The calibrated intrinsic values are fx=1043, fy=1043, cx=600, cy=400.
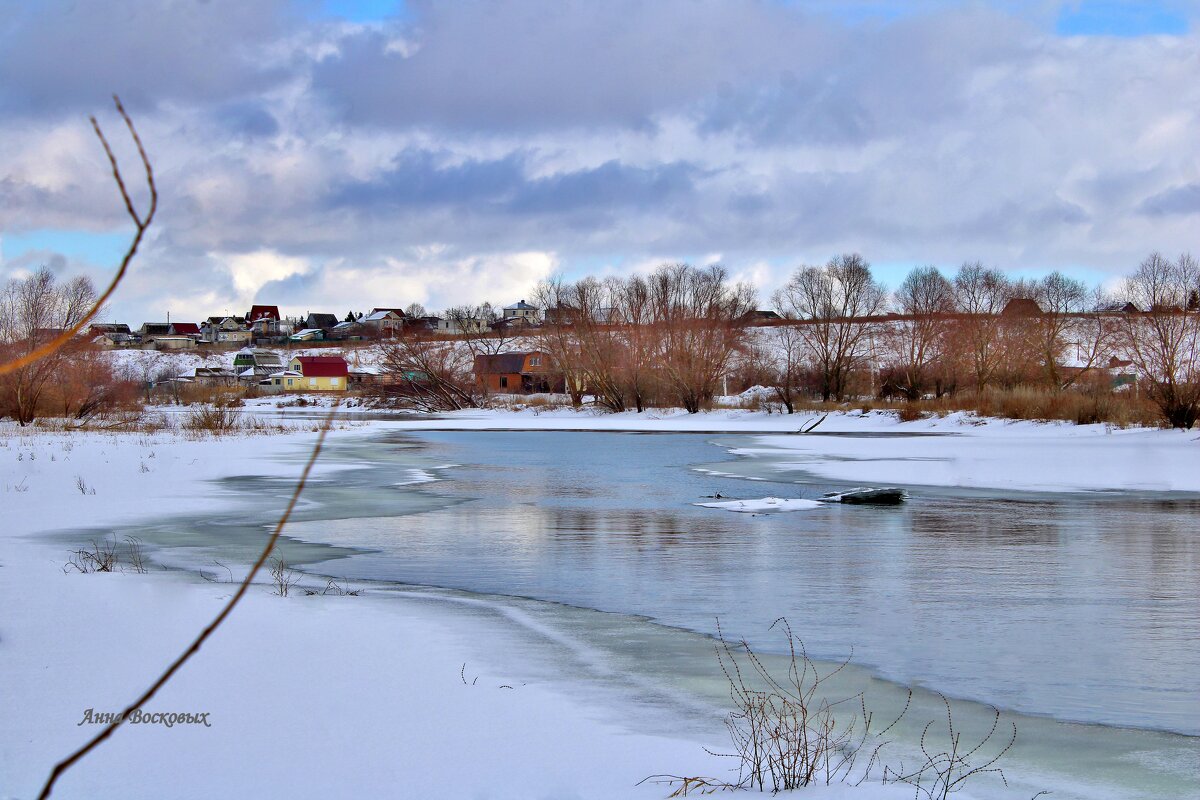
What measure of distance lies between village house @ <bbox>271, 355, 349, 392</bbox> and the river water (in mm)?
86644

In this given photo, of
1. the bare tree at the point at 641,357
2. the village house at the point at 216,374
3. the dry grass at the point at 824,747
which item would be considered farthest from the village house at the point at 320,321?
the dry grass at the point at 824,747

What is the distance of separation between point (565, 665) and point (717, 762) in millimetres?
2228

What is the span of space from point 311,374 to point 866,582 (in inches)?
3922

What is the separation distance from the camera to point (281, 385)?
353 feet

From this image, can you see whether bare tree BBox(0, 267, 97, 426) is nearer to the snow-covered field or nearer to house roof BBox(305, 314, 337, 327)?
the snow-covered field

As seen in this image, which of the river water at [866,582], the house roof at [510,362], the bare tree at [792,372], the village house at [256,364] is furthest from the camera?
the village house at [256,364]

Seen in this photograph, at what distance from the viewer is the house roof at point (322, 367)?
346 feet

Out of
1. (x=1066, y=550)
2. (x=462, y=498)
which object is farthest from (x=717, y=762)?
(x=462, y=498)

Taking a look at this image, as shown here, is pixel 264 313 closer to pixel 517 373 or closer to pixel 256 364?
pixel 256 364

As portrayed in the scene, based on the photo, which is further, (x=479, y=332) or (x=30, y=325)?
(x=479, y=332)

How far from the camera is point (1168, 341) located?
35.8m

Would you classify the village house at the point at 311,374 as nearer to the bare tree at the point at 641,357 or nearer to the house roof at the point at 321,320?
the bare tree at the point at 641,357

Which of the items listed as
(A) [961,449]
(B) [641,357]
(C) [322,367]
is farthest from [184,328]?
(A) [961,449]

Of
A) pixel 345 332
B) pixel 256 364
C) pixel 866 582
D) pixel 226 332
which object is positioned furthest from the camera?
pixel 226 332
